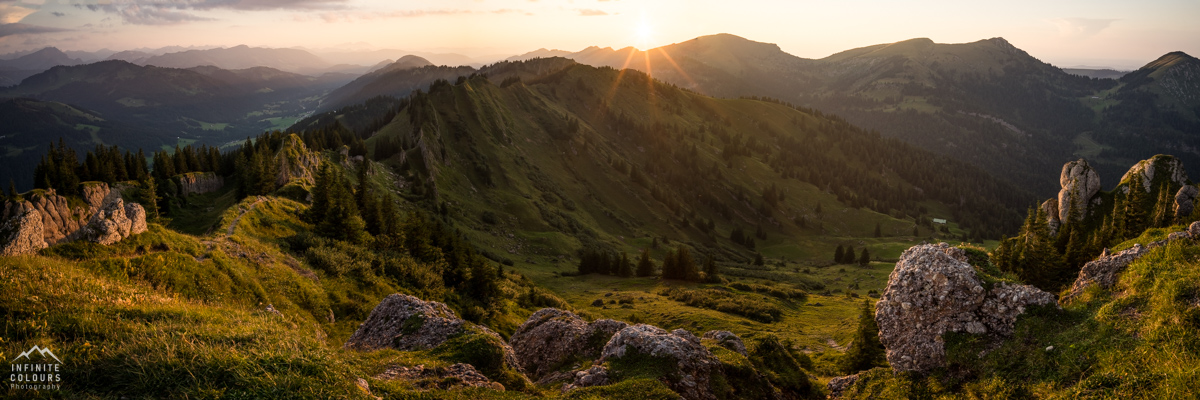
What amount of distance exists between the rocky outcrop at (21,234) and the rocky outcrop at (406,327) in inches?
556

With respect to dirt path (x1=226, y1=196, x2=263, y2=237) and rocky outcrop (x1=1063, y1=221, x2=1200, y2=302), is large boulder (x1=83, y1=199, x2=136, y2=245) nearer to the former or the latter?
dirt path (x1=226, y1=196, x2=263, y2=237)

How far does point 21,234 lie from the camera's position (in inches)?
870

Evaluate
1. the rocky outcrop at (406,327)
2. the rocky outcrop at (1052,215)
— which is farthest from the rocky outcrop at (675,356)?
the rocky outcrop at (1052,215)

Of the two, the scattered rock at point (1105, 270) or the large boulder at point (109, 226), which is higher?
the scattered rock at point (1105, 270)

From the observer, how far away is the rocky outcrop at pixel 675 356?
70.9ft

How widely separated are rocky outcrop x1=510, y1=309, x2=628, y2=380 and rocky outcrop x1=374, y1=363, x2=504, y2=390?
782cm

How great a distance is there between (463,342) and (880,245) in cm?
20176

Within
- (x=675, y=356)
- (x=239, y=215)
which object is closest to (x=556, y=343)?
(x=675, y=356)

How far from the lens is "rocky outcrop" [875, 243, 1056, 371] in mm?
18594

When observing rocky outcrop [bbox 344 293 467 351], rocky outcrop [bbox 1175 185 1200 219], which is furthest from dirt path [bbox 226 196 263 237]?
rocky outcrop [bbox 1175 185 1200 219]

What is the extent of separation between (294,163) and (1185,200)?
412 feet

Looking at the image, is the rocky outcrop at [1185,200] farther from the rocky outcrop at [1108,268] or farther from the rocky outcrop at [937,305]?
the rocky outcrop at [937,305]

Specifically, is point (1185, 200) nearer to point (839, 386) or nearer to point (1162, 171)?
point (1162, 171)

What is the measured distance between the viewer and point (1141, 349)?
46.5 feet
